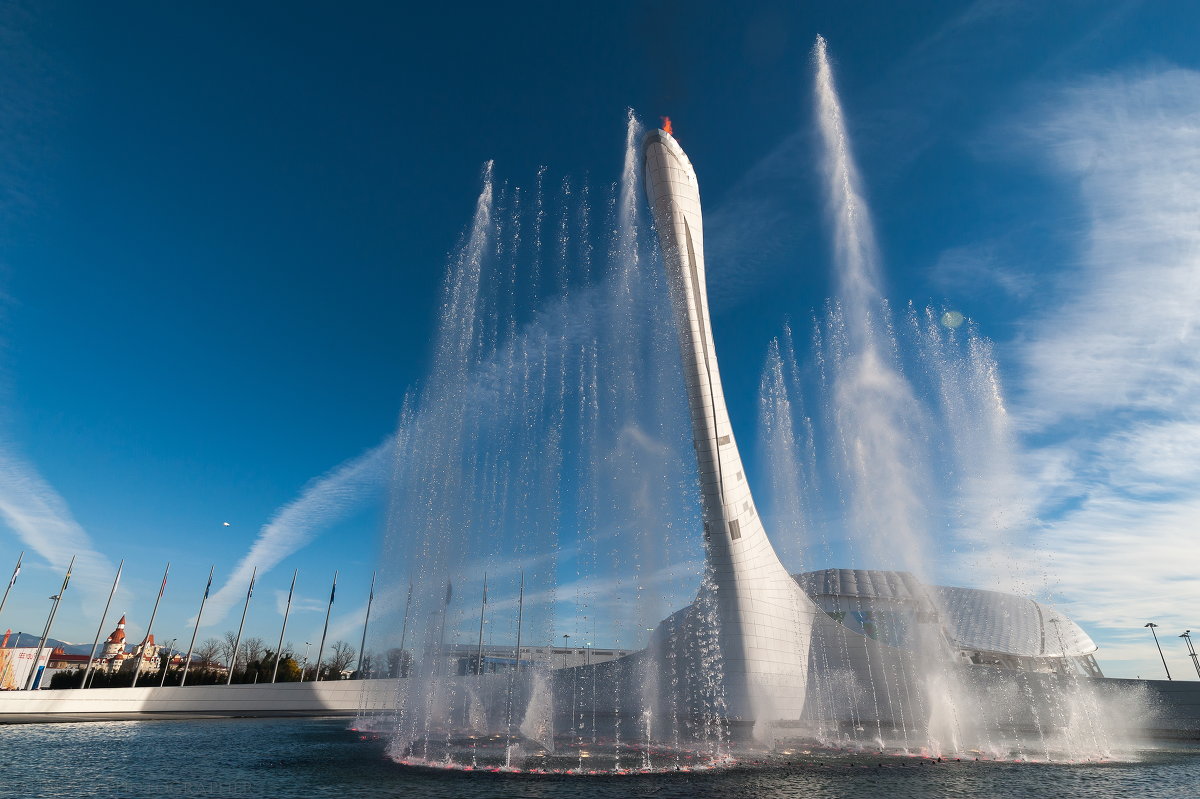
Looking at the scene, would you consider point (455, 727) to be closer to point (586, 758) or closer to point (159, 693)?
point (586, 758)

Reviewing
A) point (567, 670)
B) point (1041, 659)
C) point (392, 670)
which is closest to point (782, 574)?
point (567, 670)

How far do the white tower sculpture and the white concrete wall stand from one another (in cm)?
2812

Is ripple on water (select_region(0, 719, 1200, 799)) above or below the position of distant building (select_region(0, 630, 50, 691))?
below

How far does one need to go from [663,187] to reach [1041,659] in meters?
41.2

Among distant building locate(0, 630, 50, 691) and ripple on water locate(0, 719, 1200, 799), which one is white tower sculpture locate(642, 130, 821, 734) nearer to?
ripple on water locate(0, 719, 1200, 799)

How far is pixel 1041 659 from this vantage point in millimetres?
42000

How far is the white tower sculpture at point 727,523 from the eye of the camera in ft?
78.2

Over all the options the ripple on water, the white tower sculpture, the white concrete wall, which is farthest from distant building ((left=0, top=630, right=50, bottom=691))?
the white tower sculpture

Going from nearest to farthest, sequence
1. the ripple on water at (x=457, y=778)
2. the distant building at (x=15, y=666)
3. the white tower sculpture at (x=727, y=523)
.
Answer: the ripple on water at (x=457, y=778)
the white tower sculpture at (x=727, y=523)
the distant building at (x=15, y=666)

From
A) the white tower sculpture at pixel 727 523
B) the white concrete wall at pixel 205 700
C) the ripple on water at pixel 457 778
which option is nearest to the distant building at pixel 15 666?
the white concrete wall at pixel 205 700

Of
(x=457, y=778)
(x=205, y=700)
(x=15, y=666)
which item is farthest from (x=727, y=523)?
(x=15, y=666)

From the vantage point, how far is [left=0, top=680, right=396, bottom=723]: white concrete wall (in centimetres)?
3048

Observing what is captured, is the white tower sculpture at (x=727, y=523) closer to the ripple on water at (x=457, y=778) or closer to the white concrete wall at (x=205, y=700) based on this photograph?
the ripple on water at (x=457, y=778)

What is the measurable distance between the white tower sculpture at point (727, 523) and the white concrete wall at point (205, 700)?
28.1m
